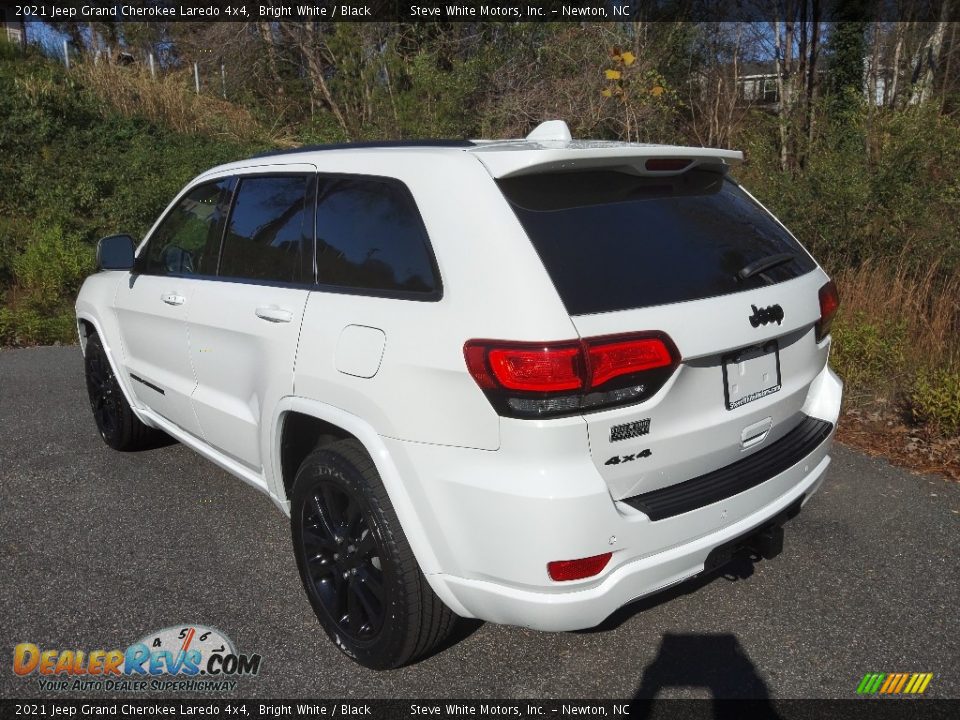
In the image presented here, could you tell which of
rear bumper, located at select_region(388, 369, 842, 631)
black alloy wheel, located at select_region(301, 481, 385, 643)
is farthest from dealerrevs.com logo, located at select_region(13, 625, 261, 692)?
rear bumper, located at select_region(388, 369, 842, 631)

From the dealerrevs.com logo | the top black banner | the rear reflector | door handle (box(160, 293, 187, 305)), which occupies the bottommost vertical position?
the dealerrevs.com logo

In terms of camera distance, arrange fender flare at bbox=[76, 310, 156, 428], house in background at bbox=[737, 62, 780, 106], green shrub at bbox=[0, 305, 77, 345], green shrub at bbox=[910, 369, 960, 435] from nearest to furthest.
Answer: fender flare at bbox=[76, 310, 156, 428]
green shrub at bbox=[910, 369, 960, 435]
green shrub at bbox=[0, 305, 77, 345]
house in background at bbox=[737, 62, 780, 106]

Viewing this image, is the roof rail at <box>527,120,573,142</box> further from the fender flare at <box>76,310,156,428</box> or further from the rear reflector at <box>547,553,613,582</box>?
the fender flare at <box>76,310,156,428</box>

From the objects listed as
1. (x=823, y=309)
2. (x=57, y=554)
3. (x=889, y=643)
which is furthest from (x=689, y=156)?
(x=57, y=554)

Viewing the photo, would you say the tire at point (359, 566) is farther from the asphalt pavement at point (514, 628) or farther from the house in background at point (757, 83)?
the house in background at point (757, 83)

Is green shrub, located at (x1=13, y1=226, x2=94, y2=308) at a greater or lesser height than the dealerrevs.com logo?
greater

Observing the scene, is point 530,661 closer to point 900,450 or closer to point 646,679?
point 646,679

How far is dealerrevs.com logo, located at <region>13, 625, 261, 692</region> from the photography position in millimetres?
2748

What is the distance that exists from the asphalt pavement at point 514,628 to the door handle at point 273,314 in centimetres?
120

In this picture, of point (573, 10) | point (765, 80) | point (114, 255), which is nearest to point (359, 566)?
point (114, 255)

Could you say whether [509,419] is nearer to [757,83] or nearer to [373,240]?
[373,240]

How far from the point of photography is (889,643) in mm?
2865

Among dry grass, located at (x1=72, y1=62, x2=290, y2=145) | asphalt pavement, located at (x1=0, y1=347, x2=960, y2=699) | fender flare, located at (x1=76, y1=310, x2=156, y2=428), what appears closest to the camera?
asphalt pavement, located at (x1=0, y1=347, x2=960, y2=699)

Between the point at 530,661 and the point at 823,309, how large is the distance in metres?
1.71
